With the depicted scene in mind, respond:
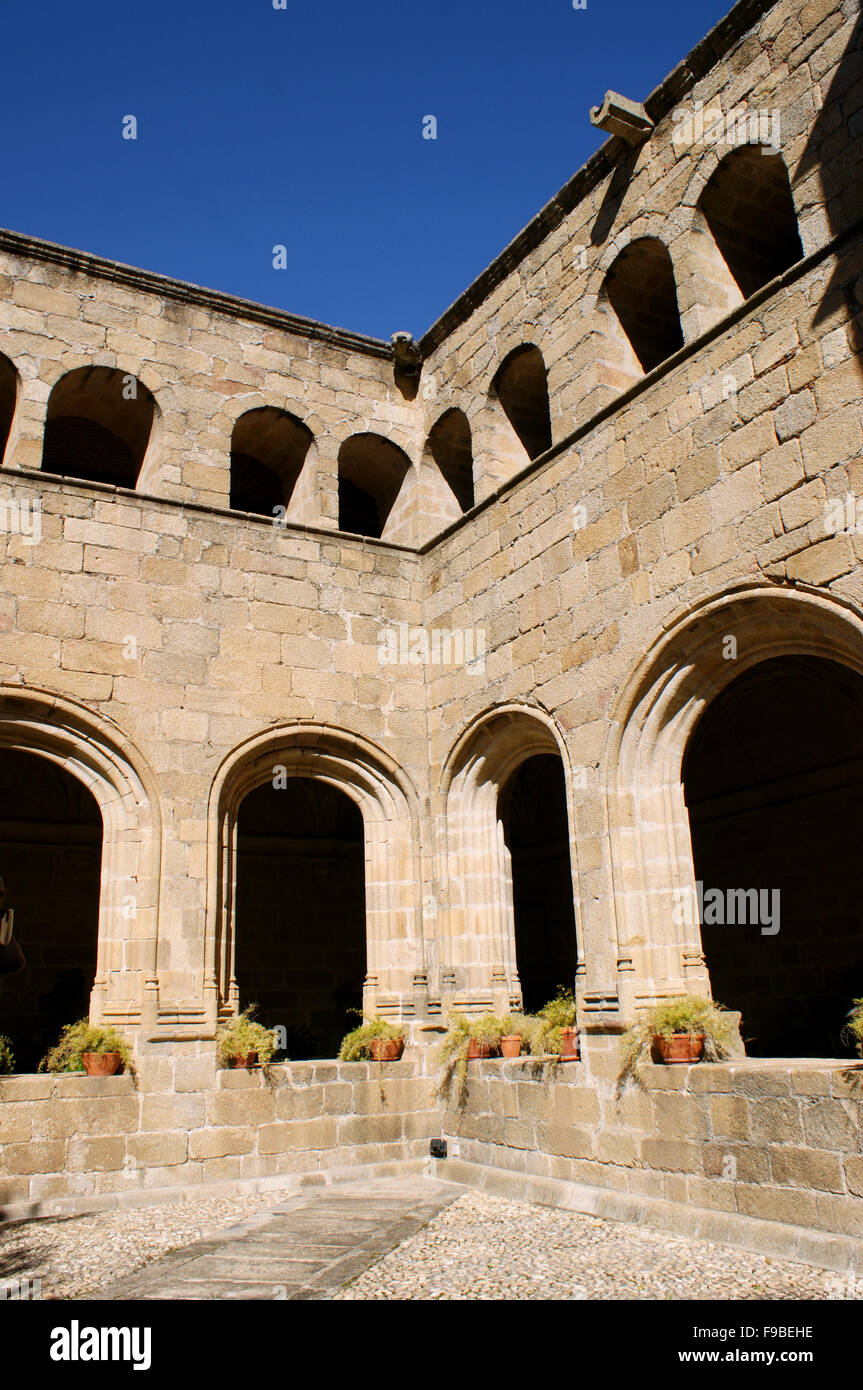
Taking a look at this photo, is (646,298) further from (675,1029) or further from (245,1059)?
(245,1059)

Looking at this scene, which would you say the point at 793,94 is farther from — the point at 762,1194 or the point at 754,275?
the point at 762,1194

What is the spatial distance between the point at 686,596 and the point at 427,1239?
416 centimetres

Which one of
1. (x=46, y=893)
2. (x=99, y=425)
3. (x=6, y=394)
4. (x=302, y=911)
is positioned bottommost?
(x=302, y=911)

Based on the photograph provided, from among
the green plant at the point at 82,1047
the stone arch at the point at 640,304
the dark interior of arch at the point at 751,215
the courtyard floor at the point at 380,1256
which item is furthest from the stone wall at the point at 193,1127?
the dark interior of arch at the point at 751,215

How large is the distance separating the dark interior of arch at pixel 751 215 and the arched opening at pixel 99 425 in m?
4.98

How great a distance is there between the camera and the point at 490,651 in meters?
9.15

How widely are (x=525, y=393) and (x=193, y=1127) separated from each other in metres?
6.79

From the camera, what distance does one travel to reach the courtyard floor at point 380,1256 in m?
4.82

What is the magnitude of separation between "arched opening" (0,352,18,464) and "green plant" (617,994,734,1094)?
7.14 meters

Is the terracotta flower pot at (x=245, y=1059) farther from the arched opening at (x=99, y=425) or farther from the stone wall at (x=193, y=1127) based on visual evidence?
the arched opening at (x=99, y=425)

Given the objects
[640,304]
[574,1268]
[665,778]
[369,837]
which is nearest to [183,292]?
[640,304]

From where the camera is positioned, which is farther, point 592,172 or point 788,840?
point 788,840

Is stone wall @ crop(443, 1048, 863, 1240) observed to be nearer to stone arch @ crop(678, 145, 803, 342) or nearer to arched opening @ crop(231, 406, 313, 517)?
stone arch @ crop(678, 145, 803, 342)

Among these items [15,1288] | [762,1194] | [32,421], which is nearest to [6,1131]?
[15,1288]
